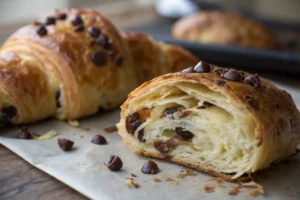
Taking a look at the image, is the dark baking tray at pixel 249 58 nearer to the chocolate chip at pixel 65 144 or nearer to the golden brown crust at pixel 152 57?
the golden brown crust at pixel 152 57

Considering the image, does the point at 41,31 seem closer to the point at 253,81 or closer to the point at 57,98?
the point at 57,98

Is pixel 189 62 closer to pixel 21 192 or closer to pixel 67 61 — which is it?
pixel 67 61

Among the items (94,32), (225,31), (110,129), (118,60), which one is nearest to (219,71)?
(110,129)

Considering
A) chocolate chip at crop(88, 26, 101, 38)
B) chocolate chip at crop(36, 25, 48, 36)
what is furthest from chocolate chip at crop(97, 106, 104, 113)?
chocolate chip at crop(36, 25, 48, 36)

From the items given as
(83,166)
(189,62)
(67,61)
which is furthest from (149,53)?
Answer: (83,166)

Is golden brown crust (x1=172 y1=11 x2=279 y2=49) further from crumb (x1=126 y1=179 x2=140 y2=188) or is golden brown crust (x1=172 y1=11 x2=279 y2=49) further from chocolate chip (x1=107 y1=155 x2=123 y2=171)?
crumb (x1=126 y1=179 x2=140 y2=188)

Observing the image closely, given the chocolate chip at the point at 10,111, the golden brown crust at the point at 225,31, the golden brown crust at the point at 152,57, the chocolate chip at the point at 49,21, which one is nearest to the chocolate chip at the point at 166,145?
the chocolate chip at the point at 10,111
